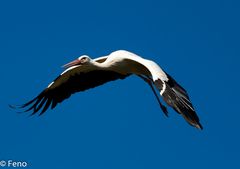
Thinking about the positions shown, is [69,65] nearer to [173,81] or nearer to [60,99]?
[60,99]

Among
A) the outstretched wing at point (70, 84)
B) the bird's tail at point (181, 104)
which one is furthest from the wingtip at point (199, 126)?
the outstretched wing at point (70, 84)

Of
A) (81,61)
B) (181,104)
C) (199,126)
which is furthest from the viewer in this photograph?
(81,61)

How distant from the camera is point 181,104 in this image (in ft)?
30.6

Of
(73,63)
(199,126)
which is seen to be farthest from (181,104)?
(73,63)

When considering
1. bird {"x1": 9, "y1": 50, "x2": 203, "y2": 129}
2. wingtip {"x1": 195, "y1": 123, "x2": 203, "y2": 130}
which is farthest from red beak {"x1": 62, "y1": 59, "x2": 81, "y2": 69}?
wingtip {"x1": 195, "y1": 123, "x2": 203, "y2": 130}

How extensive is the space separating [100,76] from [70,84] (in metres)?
0.52

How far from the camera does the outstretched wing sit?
11.7m

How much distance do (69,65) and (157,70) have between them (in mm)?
2203

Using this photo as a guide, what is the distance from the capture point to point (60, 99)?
11906mm

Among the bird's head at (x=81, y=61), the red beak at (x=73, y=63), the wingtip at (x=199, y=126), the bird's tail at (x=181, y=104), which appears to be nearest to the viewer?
the bird's tail at (x=181, y=104)

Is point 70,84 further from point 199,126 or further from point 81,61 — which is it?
point 199,126

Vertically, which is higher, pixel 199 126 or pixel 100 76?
pixel 100 76

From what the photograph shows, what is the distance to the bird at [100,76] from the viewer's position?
9.87m

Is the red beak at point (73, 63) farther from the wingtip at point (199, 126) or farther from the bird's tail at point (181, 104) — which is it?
the wingtip at point (199, 126)
